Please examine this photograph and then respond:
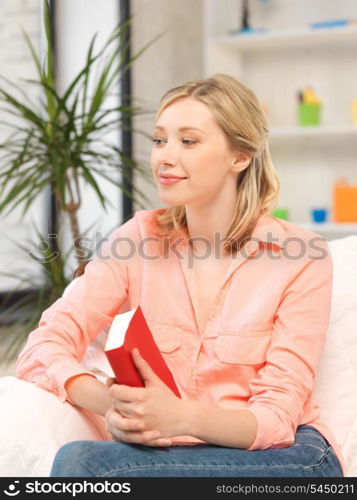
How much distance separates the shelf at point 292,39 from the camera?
12.0 feet

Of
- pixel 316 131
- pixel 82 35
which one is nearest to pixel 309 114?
pixel 316 131

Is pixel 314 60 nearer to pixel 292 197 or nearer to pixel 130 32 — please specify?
pixel 292 197

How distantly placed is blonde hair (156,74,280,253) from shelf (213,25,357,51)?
2.25 meters

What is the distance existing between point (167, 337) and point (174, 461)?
34cm

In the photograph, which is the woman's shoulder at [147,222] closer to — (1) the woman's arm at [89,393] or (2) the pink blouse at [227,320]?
(2) the pink blouse at [227,320]

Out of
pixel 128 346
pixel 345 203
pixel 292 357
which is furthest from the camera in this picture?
pixel 345 203

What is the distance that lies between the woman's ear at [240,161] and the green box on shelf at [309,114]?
234 cm

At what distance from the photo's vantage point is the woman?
124 centimetres

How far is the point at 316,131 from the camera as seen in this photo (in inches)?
147

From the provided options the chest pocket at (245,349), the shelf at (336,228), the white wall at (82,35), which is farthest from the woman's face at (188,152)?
the shelf at (336,228)

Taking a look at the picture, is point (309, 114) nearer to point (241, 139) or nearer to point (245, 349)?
point (241, 139)

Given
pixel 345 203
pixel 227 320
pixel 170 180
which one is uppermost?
pixel 170 180

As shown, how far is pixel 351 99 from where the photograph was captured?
3.99 m

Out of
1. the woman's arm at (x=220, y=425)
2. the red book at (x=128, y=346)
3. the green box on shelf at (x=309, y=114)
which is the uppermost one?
the green box on shelf at (x=309, y=114)
